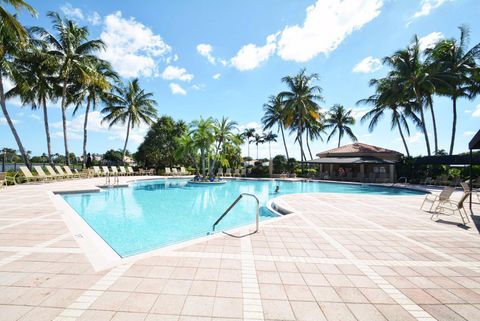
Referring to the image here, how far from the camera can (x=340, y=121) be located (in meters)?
34.8

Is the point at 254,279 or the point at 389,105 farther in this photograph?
the point at 389,105

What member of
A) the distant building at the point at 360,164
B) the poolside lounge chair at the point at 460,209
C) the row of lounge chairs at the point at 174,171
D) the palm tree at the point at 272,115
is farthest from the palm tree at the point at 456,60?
the row of lounge chairs at the point at 174,171

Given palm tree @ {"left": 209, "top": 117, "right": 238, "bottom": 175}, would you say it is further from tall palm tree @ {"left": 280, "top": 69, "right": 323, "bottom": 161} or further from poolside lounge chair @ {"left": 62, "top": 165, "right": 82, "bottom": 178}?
poolside lounge chair @ {"left": 62, "top": 165, "right": 82, "bottom": 178}

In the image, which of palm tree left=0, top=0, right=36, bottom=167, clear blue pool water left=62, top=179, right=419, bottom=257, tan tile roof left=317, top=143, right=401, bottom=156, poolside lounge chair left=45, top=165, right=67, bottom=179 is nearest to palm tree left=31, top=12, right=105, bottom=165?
palm tree left=0, top=0, right=36, bottom=167

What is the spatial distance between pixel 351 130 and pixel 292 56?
2428 cm

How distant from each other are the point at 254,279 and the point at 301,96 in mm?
26183

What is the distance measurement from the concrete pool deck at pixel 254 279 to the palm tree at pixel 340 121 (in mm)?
32393

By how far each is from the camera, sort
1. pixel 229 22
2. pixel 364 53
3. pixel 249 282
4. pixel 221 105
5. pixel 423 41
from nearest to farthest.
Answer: pixel 249 282
pixel 229 22
pixel 364 53
pixel 423 41
pixel 221 105

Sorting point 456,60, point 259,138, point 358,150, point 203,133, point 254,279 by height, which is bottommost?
point 254,279

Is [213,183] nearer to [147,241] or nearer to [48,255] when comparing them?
[147,241]

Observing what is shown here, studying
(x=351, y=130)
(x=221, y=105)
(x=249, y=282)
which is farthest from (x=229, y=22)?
(x=351, y=130)

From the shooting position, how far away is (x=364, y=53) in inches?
559

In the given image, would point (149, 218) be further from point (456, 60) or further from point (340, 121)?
point (340, 121)

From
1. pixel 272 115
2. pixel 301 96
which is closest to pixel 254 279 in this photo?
pixel 301 96
